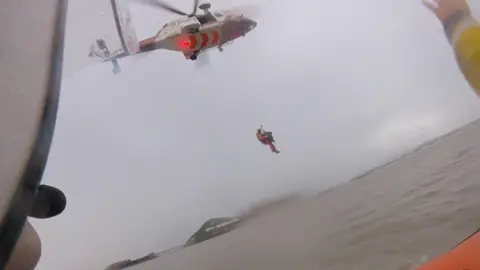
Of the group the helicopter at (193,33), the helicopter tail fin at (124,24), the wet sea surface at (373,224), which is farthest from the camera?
the helicopter at (193,33)

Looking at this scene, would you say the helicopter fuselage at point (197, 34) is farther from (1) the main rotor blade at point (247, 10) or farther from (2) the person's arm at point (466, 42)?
(2) the person's arm at point (466, 42)

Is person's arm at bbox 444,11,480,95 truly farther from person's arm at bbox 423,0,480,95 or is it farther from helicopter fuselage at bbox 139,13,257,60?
helicopter fuselage at bbox 139,13,257,60

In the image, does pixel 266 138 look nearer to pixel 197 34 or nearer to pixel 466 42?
pixel 197 34

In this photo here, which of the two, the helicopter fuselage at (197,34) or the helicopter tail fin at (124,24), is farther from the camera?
the helicopter fuselage at (197,34)

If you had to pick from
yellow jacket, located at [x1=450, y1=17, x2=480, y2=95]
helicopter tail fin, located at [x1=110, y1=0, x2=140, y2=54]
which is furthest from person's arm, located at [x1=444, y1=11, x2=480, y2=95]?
helicopter tail fin, located at [x1=110, y1=0, x2=140, y2=54]

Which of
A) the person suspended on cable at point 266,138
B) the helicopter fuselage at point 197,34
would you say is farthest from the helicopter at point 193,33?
the person suspended on cable at point 266,138

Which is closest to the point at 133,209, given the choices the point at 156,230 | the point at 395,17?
the point at 156,230

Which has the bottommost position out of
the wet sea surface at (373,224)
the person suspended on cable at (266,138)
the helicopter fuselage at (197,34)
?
the wet sea surface at (373,224)
